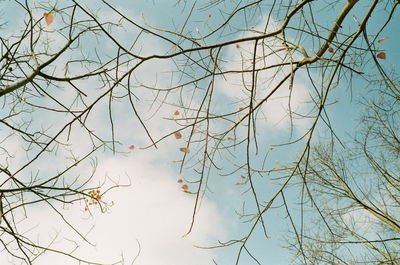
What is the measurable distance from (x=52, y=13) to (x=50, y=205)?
4.68 ft

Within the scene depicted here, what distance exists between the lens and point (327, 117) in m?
1.88

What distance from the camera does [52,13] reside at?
226cm

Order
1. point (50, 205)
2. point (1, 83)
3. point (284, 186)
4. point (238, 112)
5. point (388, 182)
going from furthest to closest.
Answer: point (388, 182) < point (1, 83) < point (50, 205) < point (238, 112) < point (284, 186)

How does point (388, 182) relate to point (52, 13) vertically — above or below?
above

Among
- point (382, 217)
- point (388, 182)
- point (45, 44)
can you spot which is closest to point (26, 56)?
point (45, 44)

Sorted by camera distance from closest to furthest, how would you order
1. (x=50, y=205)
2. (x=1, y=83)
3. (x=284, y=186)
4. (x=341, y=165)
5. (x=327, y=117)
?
1. (x=327, y=117)
2. (x=284, y=186)
3. (x=50, y=205)
4. (x=1, y=83)
5. (x=341, y=165)

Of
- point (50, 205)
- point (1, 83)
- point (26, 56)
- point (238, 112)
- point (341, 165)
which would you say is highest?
point (341, 165)

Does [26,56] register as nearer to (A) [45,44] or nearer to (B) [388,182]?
(A) [45,44]

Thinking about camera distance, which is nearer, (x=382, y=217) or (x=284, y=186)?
(x=284, y=186)

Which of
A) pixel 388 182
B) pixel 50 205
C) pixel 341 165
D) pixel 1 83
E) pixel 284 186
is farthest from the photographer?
pixel 341 165

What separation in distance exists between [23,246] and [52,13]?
1.79m

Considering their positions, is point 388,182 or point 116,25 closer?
point 116,25

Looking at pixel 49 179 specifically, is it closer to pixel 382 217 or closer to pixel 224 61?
pixel 224 61

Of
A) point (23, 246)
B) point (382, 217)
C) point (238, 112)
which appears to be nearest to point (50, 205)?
point (23, 246)
